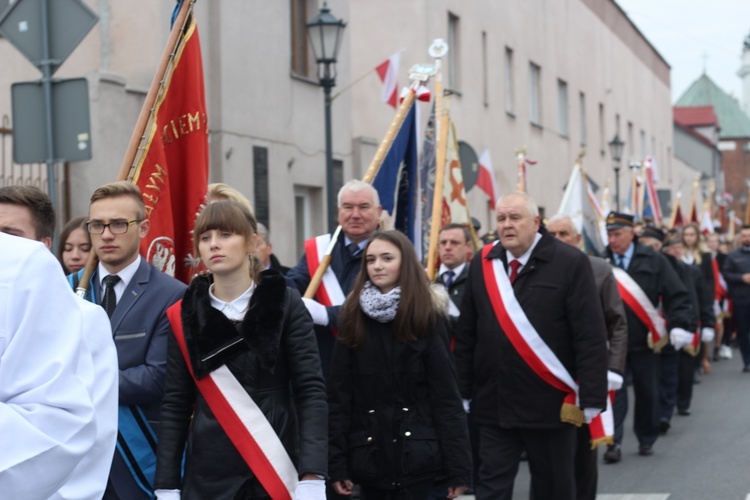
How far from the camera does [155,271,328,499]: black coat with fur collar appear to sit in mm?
4445

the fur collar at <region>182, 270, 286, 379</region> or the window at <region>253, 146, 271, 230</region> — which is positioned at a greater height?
the window at <region>253, 146, 271, 230</region>

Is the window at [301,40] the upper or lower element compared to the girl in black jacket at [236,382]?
upper

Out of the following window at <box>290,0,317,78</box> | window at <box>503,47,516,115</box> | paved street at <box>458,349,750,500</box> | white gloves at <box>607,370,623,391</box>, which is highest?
window at <box>503,47,516,115</box>

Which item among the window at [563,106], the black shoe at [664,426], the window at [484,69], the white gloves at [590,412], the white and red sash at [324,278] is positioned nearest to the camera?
the white gloves at [590,412]

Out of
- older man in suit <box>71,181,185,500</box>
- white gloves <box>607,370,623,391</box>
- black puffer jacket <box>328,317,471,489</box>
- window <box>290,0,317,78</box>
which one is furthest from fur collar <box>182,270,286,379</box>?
window <box>290,0,317,78</box>

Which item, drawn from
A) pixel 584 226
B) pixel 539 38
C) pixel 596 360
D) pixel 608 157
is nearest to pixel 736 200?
pixel 608 157

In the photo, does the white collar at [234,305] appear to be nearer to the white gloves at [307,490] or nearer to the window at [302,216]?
the white gloves at [307,490]

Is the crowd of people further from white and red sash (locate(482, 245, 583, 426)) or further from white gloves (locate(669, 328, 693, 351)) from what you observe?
white gloves (locate(669, 328, 693, 351))

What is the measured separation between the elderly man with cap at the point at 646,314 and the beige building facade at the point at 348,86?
16.8ft

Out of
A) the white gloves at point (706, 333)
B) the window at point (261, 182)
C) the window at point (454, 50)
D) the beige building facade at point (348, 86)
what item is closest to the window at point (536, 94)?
the beige building facade at point (348, 86)

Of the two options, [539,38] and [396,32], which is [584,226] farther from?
[539,38]

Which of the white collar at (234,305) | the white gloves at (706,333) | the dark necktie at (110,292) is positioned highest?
the dark necktie at (110,292)

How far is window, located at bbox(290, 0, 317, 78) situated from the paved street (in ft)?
22.5

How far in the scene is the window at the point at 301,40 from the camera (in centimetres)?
1720
